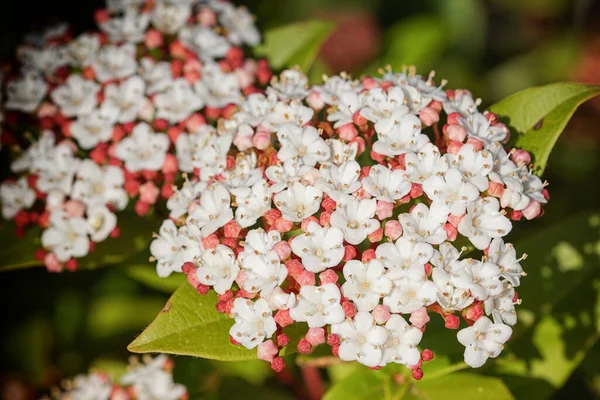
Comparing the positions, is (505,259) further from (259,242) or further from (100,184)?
(100,184)

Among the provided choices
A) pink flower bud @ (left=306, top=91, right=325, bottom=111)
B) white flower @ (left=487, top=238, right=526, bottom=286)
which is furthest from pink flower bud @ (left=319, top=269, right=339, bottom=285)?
pink flower bud @ (left=306, top=91, right=325, bottom=111)

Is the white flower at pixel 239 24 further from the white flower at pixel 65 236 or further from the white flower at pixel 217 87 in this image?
the white flower at pixel 65 236

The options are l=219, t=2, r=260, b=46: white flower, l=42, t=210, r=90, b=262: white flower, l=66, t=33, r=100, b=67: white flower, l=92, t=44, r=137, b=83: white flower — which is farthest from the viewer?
l=219, t=2, r=260, b=46: white flower

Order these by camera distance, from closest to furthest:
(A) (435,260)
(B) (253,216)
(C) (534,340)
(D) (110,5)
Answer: (A) (435,260), (B) (253,216), (C) (534,340), (D) (110,5)

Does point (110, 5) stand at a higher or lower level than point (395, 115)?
higher

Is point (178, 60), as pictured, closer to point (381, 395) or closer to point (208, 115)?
Answer: point (208, 115)

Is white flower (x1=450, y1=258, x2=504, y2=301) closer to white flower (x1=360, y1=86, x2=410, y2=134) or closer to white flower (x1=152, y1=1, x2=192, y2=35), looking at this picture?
white flower (x1=360, y1=86, x2=410, y2=134)

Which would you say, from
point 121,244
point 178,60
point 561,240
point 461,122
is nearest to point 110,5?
point 178,60
